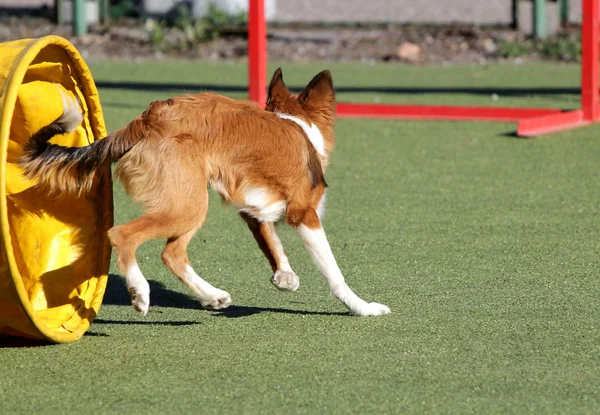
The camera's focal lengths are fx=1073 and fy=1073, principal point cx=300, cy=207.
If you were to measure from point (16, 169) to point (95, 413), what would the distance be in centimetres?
133

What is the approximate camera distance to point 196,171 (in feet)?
14.3

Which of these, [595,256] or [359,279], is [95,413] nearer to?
[359,279]

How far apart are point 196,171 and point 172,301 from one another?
36.6 inches

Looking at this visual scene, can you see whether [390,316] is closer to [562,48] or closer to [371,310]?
[371,310]

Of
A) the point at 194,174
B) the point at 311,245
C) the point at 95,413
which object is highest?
the point at 194,174

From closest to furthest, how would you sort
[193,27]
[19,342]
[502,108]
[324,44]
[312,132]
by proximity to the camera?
[19,342] → [312,132] → [502,108] → [324,44] → [193,27]

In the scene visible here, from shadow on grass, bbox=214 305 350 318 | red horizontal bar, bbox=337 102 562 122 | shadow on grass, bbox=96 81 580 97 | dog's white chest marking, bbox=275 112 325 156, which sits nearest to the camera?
shadow on grass, bbox=214 305 350 318

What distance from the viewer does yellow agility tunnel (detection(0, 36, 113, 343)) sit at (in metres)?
4.52

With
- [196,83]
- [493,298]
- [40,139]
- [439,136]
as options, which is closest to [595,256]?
[493,298]

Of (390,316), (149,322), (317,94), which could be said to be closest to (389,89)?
(317,94)

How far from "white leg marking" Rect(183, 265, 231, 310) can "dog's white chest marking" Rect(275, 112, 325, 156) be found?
0.81 meters

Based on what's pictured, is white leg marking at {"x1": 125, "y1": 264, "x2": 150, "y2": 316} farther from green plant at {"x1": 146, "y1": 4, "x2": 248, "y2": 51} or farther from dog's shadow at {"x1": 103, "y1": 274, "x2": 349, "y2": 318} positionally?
green plant at {"x1": 146, "y1": 4, "x2": 248, "y2": 51}

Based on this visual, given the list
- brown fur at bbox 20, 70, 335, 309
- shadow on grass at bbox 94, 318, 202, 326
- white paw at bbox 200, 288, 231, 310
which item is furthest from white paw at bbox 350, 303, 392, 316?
shadow on grass at bbox 94, 318, 202, 326

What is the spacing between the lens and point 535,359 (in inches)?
158
